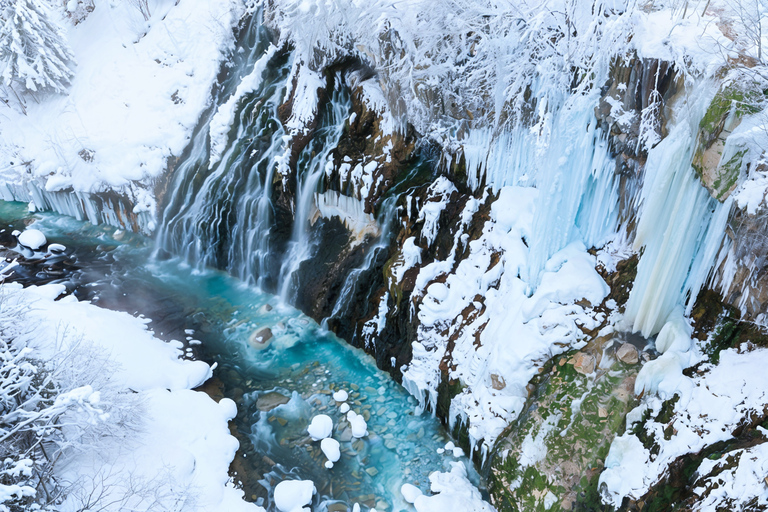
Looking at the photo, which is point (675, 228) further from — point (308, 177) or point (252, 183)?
point (252, 183)

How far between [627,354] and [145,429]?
5.96 metres

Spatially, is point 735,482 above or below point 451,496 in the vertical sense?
above

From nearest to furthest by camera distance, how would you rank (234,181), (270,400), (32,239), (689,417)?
(689,417) → (270,400) → (234,181) → (32,239)

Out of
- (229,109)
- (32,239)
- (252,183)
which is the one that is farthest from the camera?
(229,109)

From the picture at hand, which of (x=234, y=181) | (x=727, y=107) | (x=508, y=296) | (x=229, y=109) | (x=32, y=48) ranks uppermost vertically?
(x=727, y=107)

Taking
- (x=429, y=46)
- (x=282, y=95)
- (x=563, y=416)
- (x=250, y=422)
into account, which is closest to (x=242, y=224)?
(x=282, y=95)

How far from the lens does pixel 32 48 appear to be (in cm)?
1287

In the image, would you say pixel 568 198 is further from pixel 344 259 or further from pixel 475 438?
pixel 344 259

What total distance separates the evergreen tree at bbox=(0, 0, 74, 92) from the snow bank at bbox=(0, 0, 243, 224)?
1.61ft

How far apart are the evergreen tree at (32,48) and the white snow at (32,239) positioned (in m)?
5.14

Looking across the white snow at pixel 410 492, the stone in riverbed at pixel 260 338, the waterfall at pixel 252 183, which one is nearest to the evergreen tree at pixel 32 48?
the waterfall at pixel 252 183

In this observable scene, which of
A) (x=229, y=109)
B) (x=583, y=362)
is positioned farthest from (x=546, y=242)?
(x=229, y=109)

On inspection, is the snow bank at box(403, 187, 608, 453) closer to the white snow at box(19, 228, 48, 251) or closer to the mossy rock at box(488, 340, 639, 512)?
the mossy rock at box(488, 340, 639, 512)

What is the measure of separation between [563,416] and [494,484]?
4.09ft
